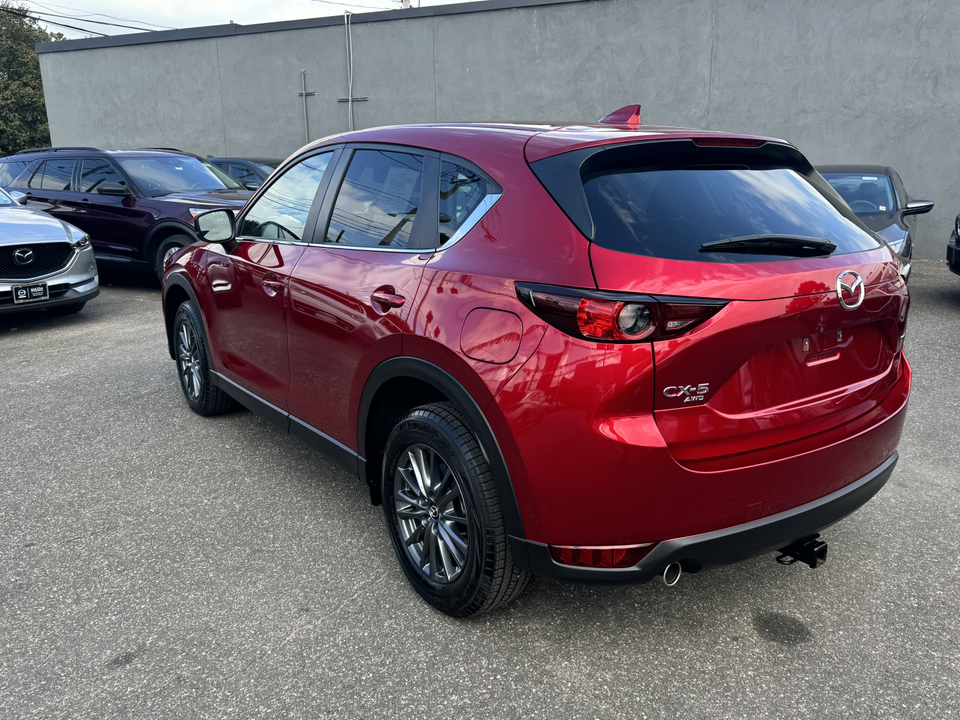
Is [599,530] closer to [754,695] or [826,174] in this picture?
[754,695]

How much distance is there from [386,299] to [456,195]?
0.46 metres

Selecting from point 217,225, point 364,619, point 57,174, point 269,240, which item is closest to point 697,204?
point 364,619

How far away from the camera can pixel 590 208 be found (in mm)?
2277

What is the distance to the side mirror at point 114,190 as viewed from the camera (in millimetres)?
9414

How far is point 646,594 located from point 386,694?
1075mm

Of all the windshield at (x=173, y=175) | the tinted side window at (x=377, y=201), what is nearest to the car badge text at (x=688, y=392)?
the tinted side window at (x=377, y=201)

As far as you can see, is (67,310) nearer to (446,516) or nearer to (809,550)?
(446,516)

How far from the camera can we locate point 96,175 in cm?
977

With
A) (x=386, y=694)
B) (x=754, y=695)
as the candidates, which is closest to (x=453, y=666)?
(x=386, y=694)

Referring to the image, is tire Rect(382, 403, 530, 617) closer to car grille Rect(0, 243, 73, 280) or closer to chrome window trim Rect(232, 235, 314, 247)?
chrome window trim Rect(232, 235, 314, 247)

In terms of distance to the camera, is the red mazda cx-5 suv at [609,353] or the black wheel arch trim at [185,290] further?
the black wheel arch trim at [185,290]

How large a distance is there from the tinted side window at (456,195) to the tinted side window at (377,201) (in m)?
0.15

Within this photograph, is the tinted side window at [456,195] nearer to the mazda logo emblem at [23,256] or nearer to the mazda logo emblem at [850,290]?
the mazda logo emblem at [850,290]

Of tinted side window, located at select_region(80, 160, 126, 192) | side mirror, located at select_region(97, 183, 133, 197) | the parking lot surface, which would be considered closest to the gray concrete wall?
side mirror, located at select_region(97, 183, 133, 197)
